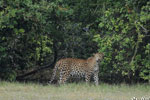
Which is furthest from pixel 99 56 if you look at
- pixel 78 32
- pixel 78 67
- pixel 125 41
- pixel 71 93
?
pixel 71 93

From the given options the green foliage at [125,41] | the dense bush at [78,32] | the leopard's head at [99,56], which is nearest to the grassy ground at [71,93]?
the green foliage at [125,41]

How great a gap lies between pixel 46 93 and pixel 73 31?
A: 226 inches

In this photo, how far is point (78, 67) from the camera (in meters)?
16.9

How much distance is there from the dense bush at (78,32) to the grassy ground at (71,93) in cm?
142

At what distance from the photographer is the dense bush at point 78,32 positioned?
48.1ft

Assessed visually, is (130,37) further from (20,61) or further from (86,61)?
(20,61)

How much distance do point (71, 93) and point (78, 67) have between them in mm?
4625

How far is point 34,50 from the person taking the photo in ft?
54.5

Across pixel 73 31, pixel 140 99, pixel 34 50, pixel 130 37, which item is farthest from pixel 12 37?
pixel 140 99

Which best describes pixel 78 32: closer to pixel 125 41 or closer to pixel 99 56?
pixel 99 56

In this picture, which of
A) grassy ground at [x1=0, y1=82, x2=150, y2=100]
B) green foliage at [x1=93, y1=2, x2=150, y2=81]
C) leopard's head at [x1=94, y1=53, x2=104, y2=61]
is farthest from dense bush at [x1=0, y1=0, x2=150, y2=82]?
grassy ground at [x1=0, y1=82, x2=150, y2=100]

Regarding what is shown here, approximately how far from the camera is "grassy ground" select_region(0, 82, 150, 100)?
447 inches

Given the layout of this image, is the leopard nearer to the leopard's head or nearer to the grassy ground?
the leopard's head

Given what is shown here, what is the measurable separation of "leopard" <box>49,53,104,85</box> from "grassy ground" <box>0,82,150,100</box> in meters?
2.46
